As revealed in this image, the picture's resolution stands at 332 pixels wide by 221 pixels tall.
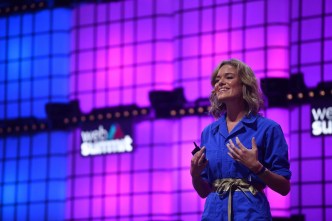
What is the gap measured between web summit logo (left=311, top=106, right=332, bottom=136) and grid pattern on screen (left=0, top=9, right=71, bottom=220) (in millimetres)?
5712

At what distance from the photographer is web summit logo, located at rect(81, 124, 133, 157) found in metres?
17.0

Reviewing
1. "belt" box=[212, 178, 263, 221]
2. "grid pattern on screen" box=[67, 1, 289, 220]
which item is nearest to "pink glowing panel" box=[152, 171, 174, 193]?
"grid pattern on screen" box=[67, 1, 289, 220]

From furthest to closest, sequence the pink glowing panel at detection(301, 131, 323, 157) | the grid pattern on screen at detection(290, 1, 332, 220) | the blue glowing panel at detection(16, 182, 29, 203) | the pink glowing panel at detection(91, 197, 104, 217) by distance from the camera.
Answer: the blue glowing panel at detection(16, 182, 29, 203) < the pink glowing panel at detection(91, 197, 104, 217) < the pink glowing panel at detection(301, 131, 323, 157) < the grid pattern on screen at detection(290, 1, 332, 220)

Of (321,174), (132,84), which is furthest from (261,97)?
(132,84)

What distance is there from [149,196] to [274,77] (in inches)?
139

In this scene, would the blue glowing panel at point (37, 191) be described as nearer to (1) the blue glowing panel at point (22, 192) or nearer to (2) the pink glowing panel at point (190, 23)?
(1) the blue glowing panel at point (22, 192)

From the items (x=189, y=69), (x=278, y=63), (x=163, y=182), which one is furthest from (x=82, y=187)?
(x=278, y=63)

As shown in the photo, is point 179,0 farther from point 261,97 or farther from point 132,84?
point 261,97

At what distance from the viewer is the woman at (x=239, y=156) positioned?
4.77 meters

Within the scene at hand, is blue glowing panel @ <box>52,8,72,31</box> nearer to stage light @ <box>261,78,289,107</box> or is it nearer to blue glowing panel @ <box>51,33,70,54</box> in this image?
blue glowing panel @ <box>51,33,70,54</box>

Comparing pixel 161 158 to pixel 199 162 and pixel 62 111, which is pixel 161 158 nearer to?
pixel 62 111

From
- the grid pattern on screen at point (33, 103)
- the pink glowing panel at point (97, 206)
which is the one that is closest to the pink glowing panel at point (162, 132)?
the pink glowing panel at point (97, 206)

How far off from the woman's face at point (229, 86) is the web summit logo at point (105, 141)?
1195cm

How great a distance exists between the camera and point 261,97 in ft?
16.7
